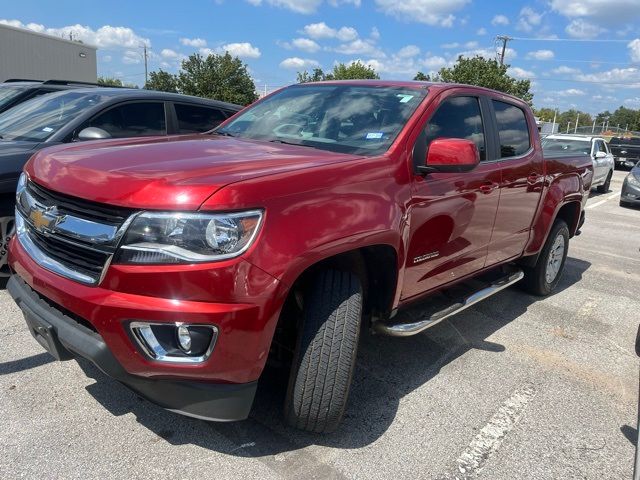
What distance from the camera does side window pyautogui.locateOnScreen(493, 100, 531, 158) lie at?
166 inches

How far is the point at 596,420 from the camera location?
124 inches

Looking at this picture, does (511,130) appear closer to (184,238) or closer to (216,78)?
(184,238)

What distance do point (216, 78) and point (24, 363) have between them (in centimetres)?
4047

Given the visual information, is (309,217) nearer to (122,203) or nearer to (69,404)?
(122,203)

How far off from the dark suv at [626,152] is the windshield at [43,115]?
26537mm

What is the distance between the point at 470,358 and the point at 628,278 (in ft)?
12.7

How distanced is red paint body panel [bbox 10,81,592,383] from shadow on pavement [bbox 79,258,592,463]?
597 mm

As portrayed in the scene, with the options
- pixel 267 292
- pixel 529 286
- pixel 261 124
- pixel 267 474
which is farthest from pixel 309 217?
pixel 529 286

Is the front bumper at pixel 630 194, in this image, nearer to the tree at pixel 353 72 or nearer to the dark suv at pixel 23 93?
the dark suv at pixel 23 93

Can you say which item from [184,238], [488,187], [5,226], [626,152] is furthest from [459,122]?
[626,152]

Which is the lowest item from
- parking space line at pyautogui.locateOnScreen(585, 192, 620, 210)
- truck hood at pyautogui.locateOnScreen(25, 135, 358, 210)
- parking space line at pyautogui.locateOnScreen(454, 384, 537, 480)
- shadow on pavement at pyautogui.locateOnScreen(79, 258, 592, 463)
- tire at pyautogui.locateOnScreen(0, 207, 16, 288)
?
parking space line at pyautogui.locateOnScreen(454, 384, 537, 480)

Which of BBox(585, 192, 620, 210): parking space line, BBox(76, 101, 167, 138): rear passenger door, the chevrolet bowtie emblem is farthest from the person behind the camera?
BBox(585, 192, 620, 210): parking space line

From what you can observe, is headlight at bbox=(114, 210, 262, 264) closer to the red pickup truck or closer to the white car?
the red pickup truck

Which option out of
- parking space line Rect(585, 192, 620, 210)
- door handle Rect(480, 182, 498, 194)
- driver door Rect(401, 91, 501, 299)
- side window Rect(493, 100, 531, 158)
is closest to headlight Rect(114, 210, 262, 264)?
driver door Rect(401, 91, 501, 299)
